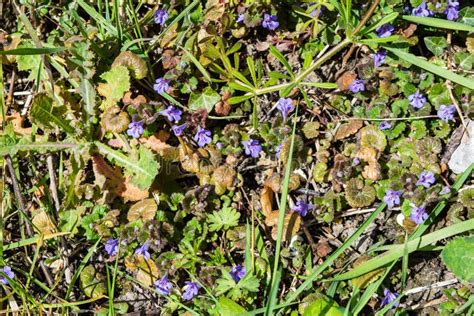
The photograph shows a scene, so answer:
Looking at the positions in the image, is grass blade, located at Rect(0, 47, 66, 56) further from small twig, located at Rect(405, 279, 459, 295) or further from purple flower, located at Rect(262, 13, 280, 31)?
small twig, located at Rect(405, 279, 459, 295)

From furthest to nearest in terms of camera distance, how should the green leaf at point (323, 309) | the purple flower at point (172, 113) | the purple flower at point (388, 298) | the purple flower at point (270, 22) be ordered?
the purple flower at point (270, 22), the purple flower at point (172, 113), the purple flower at point (388, 298), the green leaf at point (323, 309)

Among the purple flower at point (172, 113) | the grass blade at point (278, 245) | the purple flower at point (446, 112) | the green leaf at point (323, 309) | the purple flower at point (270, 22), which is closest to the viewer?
the grass blade at point (278, 245)

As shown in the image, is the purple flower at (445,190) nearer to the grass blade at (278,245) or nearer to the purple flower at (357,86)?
the purple flower at (357,86)

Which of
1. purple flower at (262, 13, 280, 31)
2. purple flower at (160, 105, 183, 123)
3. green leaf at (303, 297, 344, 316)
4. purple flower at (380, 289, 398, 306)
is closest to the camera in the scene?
green leaf at (303, 297, 344, 316)

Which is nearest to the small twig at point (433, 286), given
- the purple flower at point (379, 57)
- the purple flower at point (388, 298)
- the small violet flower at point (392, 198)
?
the purple flower at point (388, 298)

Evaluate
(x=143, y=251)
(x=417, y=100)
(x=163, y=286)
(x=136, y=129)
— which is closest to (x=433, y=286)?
(x=417, y=100)

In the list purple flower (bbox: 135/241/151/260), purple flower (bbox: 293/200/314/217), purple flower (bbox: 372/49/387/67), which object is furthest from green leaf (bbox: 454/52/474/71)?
purple flower (bbox: 135/241/151/260)
